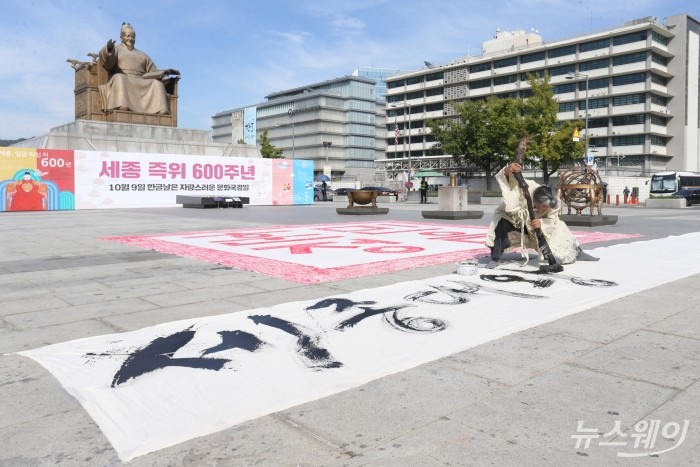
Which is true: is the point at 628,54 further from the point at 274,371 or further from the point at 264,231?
the point at 274,371

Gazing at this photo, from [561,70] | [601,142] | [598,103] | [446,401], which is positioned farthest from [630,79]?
[446,401]

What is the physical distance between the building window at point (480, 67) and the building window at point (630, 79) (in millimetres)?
19807

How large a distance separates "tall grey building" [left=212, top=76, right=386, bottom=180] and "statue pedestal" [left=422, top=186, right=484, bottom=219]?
8790 centimetres

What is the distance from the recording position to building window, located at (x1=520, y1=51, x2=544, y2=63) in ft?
256

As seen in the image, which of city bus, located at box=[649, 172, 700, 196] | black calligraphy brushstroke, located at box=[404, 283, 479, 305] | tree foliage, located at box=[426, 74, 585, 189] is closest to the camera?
black calligraphy brushstroke, located at box=[404, 283, 479, 305]

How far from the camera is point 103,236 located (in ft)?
42.5

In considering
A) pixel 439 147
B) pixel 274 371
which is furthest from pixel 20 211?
pixel 439 147

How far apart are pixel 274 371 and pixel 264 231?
10676mm

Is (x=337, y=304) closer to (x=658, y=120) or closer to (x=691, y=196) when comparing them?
(x=691, y=196)

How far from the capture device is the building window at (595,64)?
2793 inches

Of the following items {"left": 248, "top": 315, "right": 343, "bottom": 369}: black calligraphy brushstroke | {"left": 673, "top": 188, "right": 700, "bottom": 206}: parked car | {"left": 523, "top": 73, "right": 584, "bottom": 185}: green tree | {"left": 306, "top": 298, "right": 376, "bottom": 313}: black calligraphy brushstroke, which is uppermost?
{"left": 523, "top": 73, "right": 584, "bottom": 185}: green tree

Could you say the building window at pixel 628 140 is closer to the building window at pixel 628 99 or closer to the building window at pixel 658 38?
the building window at pixel 628 99

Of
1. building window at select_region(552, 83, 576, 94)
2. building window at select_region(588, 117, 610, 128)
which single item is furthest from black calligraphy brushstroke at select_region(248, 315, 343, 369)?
building window at select_region(552, 83, 576, 94)

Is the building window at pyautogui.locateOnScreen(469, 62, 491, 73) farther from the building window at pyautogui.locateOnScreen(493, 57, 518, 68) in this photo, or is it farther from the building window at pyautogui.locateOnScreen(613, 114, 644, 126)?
the building window at pyautogui.locateOnScreen(613, 114, 644, 126)
